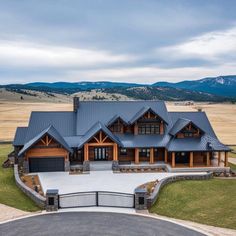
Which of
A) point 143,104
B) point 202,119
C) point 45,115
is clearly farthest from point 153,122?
point 45,115

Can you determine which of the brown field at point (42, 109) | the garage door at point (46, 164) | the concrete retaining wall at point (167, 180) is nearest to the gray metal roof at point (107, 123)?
the garage door at point (46, 164)

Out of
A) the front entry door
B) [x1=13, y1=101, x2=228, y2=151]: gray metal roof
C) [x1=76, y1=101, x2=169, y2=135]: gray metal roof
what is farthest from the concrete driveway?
[x1=76, y1=101, x2=169, y2=135]: gray metal roof

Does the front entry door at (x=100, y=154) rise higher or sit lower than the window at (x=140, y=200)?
higher

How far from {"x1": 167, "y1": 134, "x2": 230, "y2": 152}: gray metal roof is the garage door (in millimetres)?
11961

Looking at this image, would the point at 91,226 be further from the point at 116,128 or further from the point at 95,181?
the point at 116,128

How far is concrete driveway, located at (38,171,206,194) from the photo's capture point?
1098 inches

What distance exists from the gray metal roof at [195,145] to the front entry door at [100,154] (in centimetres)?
726

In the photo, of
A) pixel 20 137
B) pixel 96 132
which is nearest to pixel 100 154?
pixel 96 132

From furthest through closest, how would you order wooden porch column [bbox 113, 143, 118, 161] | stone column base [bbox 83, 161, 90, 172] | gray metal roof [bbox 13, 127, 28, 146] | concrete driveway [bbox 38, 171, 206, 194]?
gray metal roof [bbox 13, 127, 28, 146] < wooden porch column [bbox 113, 143, 118, 161] < stone column base [bbox 83, 161, 90, 172] < concrete driveway [bbox 38, 171, 206, 194]

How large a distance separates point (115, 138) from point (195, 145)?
29.4 feet

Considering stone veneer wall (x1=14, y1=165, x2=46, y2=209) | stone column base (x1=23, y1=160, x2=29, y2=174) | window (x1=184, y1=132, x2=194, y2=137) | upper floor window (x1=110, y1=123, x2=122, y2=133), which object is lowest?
stone veneer wall (x1=14, y1=165, x2=46, y2=209)

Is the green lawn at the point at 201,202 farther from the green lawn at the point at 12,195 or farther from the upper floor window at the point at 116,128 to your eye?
the upper floor window at the point at 116,128

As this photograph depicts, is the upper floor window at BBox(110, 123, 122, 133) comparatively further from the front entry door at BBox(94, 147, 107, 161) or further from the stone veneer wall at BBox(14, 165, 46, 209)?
the stone veneer wall at BBox(14, 165, 46, 209)

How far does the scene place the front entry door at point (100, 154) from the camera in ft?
122
